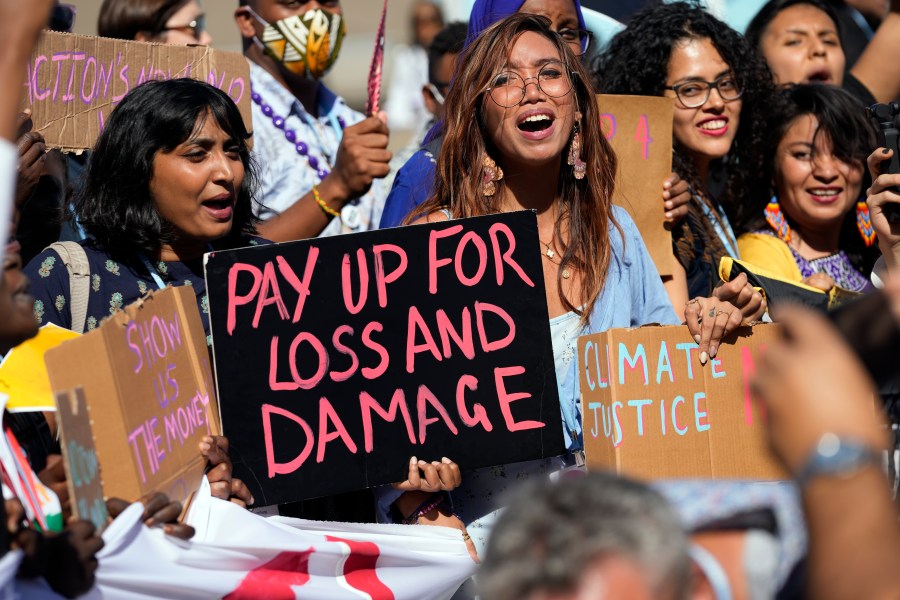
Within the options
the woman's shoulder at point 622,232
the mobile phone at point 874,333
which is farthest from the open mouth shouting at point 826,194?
the mobile phone at point 874,333

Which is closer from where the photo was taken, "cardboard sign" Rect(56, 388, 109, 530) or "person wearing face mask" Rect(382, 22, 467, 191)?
"cardboard sign" Rect(56, 388, 109, 530)

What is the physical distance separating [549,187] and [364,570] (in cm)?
127

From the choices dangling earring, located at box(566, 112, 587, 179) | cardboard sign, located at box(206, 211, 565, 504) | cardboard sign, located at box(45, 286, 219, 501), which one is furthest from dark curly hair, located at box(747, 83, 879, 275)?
cardboard sign, located at box(45, 286, 219, 501)

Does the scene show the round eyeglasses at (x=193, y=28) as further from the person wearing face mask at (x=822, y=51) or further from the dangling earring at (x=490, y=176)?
the person wearing face mask at (x=822, y=51)

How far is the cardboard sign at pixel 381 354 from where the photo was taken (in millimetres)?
3064

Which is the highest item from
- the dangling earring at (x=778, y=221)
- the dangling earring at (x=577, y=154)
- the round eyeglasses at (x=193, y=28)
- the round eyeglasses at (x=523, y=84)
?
the round eyeglasses at (x=193, y=28)

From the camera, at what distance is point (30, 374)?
9.11 ft

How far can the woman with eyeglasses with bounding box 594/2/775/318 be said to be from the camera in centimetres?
454

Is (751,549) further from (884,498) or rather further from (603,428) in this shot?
(603,428)

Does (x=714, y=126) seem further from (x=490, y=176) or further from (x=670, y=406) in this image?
(x=670, y=406)

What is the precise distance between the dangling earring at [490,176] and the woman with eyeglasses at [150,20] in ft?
5.86

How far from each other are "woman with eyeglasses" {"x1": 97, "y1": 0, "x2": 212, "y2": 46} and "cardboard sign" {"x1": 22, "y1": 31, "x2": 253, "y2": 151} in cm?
86

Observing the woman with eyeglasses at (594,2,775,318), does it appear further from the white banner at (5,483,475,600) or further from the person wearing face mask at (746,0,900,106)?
the white banner at (5,483,475,600)

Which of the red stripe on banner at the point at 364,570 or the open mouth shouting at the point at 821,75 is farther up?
the open mouth shouting at the point at 821,75
